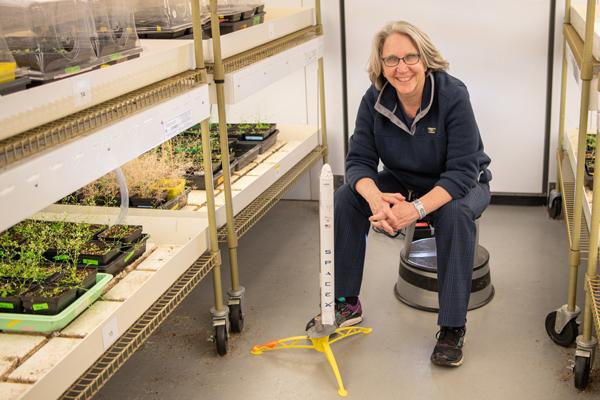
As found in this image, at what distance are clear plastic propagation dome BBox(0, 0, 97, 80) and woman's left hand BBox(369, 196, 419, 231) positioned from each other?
1100 mm

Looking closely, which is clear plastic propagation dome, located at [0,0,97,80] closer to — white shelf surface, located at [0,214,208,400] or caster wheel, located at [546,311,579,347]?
white shelf surface, located at [0,214,208,400]

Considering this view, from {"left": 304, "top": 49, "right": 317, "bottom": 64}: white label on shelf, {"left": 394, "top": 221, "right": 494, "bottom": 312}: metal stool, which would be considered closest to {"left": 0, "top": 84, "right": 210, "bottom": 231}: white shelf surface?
{"left": 394, "top": 221, "right": 494, "bottom": 312}: metal stool

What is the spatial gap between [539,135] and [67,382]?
2924mm

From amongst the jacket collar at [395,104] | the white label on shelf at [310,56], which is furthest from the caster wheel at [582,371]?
the white label on shelf at [310,56]

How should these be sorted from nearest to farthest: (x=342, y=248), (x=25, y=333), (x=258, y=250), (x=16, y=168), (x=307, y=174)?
(x=16, y=168) → (x=25, y=333) → (x=342, y=248) → (x=258, y=250) → (x=307, y=174)

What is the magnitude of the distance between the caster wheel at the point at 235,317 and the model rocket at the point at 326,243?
0.41 meters

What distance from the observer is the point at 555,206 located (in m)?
3.99

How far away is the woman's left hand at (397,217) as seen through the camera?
2.73 m

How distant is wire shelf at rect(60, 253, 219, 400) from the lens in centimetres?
198

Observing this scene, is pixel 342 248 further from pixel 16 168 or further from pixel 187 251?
pixel 16 168

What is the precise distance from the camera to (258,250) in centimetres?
378

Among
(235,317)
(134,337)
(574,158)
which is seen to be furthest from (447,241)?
(134,337)

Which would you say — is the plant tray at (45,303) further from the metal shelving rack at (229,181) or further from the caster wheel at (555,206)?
the caster wheel at (555,206)

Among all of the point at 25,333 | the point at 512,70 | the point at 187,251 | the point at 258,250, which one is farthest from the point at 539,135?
the point at 25,333
